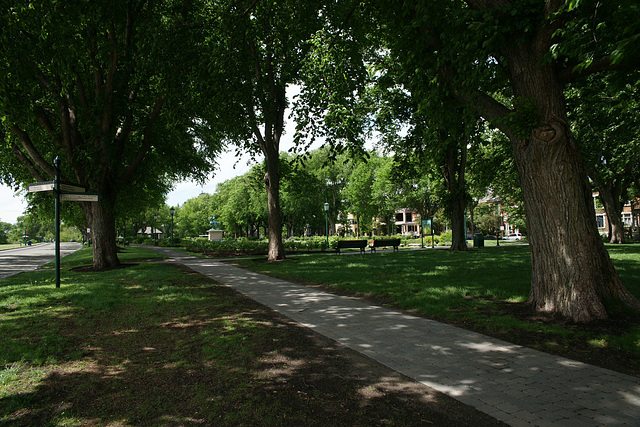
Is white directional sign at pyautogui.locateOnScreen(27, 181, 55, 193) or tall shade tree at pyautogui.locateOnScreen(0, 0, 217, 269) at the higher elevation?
tall shade tree at pyautogui.locateOnScreen(0, 0, 217, 269)

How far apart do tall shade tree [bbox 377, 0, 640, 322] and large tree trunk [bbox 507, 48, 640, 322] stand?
0.01m

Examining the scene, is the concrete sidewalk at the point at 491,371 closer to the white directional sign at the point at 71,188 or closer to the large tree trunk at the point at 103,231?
the white directional sign at the point at 71,188

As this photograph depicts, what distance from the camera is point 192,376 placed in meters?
3.92

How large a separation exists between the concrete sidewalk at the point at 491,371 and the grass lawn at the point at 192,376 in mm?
281

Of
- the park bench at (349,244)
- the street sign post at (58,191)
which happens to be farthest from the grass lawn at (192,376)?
the park bench at (349,244)

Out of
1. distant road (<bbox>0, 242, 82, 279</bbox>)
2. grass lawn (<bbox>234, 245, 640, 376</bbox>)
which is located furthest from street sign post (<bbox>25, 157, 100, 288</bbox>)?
distant road (<bbox>0, 242, 82, 279</bbox>)

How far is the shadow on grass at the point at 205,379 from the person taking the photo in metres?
3.07

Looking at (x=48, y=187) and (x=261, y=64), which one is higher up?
(x=261, y=64)

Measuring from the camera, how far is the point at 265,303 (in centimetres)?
783

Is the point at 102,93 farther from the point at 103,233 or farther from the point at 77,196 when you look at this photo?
the point at 77,196

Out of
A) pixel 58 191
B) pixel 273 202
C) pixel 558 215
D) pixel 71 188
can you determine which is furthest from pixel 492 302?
pixel 273 202

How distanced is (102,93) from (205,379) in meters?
13.9

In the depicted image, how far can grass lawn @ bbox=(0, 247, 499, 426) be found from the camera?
10.1ft

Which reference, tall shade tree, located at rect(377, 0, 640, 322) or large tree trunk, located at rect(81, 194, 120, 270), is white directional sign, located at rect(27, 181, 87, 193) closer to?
large tree trunk, located at rect(81, 194, 120, 270)
